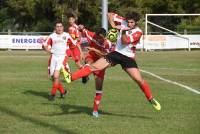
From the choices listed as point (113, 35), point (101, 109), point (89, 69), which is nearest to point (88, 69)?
point (89, 69)

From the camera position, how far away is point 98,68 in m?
11.4

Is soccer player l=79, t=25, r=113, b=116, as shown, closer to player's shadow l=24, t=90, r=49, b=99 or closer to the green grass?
the green grass

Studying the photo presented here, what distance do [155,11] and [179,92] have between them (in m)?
54.0

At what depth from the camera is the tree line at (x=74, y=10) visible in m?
65.0

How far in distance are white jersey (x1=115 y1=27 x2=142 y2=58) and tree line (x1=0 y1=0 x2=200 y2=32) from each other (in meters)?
51.2

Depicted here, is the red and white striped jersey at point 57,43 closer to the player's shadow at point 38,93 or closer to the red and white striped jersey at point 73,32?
the player's shadow at point 38,93

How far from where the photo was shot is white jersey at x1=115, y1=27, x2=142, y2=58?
1120 centimetres

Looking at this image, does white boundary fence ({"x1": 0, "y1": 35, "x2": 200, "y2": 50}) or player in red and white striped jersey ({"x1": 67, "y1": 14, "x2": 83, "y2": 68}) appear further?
white boundary fence ({"x1": 0, "y1": 35, "x2": 200, "y2": 50})

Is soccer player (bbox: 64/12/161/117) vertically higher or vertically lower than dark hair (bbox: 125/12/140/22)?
lower

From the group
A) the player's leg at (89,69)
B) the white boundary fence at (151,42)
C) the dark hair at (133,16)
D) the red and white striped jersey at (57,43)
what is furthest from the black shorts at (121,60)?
the white boundary fence at (151,42)

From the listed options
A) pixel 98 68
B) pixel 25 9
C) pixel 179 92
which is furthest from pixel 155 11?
pixel 98 68

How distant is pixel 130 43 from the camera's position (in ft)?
37.0

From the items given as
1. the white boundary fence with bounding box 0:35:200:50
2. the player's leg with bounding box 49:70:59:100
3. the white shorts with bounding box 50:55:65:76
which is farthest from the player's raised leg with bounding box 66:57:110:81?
the white boundary fence with bounding box 0:35:200:50

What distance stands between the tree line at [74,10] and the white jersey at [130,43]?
5119 centimetres
